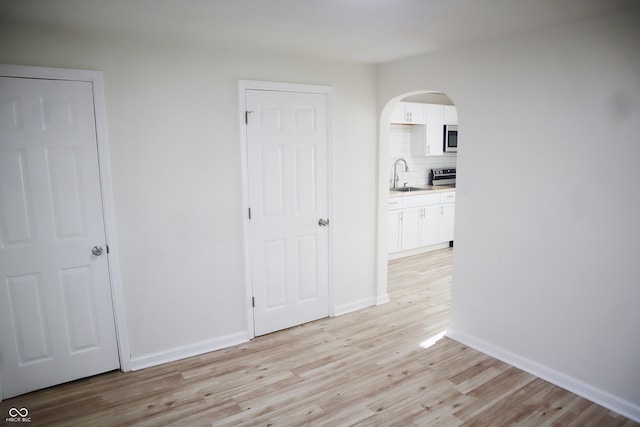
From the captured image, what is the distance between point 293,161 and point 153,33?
1.43 meters

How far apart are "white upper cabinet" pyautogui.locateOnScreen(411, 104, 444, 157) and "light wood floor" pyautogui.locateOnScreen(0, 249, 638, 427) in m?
3.29

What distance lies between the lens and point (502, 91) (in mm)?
3047

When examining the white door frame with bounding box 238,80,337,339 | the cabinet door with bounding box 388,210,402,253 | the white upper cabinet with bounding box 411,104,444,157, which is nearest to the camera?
the white door frame with bounding box 238,80,337,339

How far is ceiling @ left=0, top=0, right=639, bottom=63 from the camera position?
7.27 feet

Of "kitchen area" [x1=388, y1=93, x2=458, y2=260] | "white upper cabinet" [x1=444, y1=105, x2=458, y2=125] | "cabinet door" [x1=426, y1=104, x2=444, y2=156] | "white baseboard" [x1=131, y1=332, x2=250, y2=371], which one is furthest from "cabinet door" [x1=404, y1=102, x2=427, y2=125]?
"white baseboard" [x1=131, y1=332, x2=250, y2=371]

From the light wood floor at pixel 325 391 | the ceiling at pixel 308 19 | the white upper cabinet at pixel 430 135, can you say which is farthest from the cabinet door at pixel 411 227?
the ceiling at pixel 308 19

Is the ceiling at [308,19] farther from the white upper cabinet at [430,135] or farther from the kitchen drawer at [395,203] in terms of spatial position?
the white upper cabinet at [430,135]

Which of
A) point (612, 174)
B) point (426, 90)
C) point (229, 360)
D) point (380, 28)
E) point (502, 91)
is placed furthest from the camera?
point (426, 90)

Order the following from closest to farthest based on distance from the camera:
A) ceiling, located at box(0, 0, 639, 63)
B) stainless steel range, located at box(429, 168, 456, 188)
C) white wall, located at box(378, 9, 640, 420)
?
1. ceiling, located at box(0, 0, 639, 63)
2. white wall, located at box(378, 9, 640, 420)
3. stainless steel range, located at box(429, 168, 456, 188)

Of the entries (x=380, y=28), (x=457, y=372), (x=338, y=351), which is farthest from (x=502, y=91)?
(x=338, y=351)

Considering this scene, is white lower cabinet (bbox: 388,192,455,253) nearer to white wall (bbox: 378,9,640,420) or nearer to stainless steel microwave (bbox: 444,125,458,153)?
stainless steel microwave (bbox: 444,125,458,153)

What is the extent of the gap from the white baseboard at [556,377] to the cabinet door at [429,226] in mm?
2620

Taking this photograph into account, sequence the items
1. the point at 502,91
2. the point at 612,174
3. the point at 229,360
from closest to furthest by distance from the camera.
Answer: the point at 612,174 → the point at 502,91 → the point at 229,360

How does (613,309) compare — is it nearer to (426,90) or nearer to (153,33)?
(426,90)
